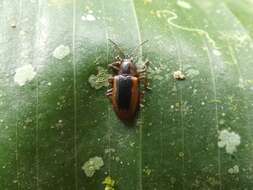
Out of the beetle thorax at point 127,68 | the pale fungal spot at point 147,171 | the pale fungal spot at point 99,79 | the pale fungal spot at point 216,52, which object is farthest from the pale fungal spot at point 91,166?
the pale fungal spot at point 216,52

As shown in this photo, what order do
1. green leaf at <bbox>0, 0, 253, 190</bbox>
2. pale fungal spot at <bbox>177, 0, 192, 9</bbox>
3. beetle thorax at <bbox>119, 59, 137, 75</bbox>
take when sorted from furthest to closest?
pale fungal spot at <bbox>177, 0, 192, 9</bbox> < beetle thorax at <bbox>119, 59, 137, 75</bbox> < green leaf at <bbox>0, 0, 253, 190</bbox>

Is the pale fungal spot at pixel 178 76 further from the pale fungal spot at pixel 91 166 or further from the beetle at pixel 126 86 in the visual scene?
the pale fungal spot at pixel 91 166

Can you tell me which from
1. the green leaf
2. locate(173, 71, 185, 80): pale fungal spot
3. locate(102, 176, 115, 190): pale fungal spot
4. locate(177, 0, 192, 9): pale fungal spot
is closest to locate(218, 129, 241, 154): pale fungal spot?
the green leaf

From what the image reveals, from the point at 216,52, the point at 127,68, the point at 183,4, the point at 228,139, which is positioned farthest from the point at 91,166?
the point at 183,4

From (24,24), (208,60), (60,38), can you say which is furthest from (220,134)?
(24,24)

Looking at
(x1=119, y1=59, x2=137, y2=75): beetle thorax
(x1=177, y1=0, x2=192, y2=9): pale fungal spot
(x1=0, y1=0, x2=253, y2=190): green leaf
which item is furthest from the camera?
(x1=177, y1=0, x2=192, y2=9): pale fungal spot

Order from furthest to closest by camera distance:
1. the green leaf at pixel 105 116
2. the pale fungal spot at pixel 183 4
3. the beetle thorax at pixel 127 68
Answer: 1. the pale fungal spot at pixel 183 4
2. the beetle thorax at pixel 127 68
3. the green leaf at pixel 105 116

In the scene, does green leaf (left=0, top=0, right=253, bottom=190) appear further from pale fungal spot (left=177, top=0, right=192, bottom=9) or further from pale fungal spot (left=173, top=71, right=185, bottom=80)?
pale fungal spot (left=177, top=0, right=192, bottom=9)

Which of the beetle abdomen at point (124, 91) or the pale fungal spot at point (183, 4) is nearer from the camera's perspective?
the beetle abdomen at point (124, 91)
